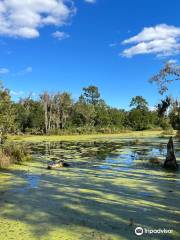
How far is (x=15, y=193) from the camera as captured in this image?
39.3 feet

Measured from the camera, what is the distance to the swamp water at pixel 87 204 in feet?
25.7

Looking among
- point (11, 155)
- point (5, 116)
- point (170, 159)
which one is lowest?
point (170, 159)

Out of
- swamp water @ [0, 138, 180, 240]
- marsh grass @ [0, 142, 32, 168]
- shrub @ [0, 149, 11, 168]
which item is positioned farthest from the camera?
marsh grass @ [0, 142, 32, 168]

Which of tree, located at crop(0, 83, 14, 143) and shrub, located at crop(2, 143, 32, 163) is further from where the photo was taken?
tree, located at crop(0, 83, 14, 143)

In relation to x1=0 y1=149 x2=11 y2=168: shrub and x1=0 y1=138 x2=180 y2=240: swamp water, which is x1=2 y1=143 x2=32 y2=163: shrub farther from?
x1=0 y1=138 x2=180 y2=240: swamp water

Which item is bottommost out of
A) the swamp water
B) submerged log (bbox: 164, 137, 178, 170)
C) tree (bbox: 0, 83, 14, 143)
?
the swamp water

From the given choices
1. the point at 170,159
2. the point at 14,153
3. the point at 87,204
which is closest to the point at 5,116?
the point at 14,153

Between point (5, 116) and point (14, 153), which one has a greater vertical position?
point (5, 116)

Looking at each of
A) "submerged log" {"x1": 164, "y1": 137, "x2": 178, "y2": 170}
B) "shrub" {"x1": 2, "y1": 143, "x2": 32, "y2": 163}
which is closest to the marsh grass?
"shrub" {"x1": 2, "y1": 143, "x2": 32, "y2": 163}

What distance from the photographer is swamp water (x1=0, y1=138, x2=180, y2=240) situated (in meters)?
7.85

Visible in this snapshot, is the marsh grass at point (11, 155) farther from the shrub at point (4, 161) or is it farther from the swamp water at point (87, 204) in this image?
the swamp water at point (87, 204)

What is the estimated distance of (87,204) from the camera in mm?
10242

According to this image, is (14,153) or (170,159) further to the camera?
(14,153)

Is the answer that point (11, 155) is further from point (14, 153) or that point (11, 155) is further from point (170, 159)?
point (170, 159)
